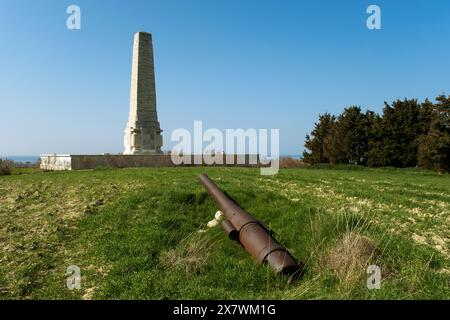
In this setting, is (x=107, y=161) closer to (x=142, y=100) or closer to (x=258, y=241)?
(x=142, y=100)

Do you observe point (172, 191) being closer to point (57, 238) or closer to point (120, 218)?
point (120, 218)

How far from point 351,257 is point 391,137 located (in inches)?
1153

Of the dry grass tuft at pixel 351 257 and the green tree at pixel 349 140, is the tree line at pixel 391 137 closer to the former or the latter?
the green tree at pixel 349 140

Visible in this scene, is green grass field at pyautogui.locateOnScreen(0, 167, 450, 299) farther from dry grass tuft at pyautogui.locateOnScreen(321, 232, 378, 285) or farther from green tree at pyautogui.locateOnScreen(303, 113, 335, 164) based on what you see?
green tree at pyautogui.locateOnScreen(303, 113, 335, 164)

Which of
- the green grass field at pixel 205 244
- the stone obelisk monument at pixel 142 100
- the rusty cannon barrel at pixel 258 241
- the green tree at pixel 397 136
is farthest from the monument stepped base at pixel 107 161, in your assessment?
the rusty cannon barrel at pixel 258 241

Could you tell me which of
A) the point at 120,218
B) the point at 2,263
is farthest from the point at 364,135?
the point at 2,263

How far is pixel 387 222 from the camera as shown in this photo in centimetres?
814

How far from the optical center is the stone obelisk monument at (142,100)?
86.1ft

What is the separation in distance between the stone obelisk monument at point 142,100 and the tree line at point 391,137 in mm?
16370

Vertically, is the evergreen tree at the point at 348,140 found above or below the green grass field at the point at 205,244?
above

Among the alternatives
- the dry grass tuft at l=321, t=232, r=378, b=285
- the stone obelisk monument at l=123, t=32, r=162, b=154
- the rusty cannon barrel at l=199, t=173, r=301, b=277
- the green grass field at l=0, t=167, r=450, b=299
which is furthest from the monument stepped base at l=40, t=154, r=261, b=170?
the dry grass tuft at l=321, t=232, r=378, b=285

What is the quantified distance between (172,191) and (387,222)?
5450 mm

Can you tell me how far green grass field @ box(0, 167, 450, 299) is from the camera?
17.5 ft

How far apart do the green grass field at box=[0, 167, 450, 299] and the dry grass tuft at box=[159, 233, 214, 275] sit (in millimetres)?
21
